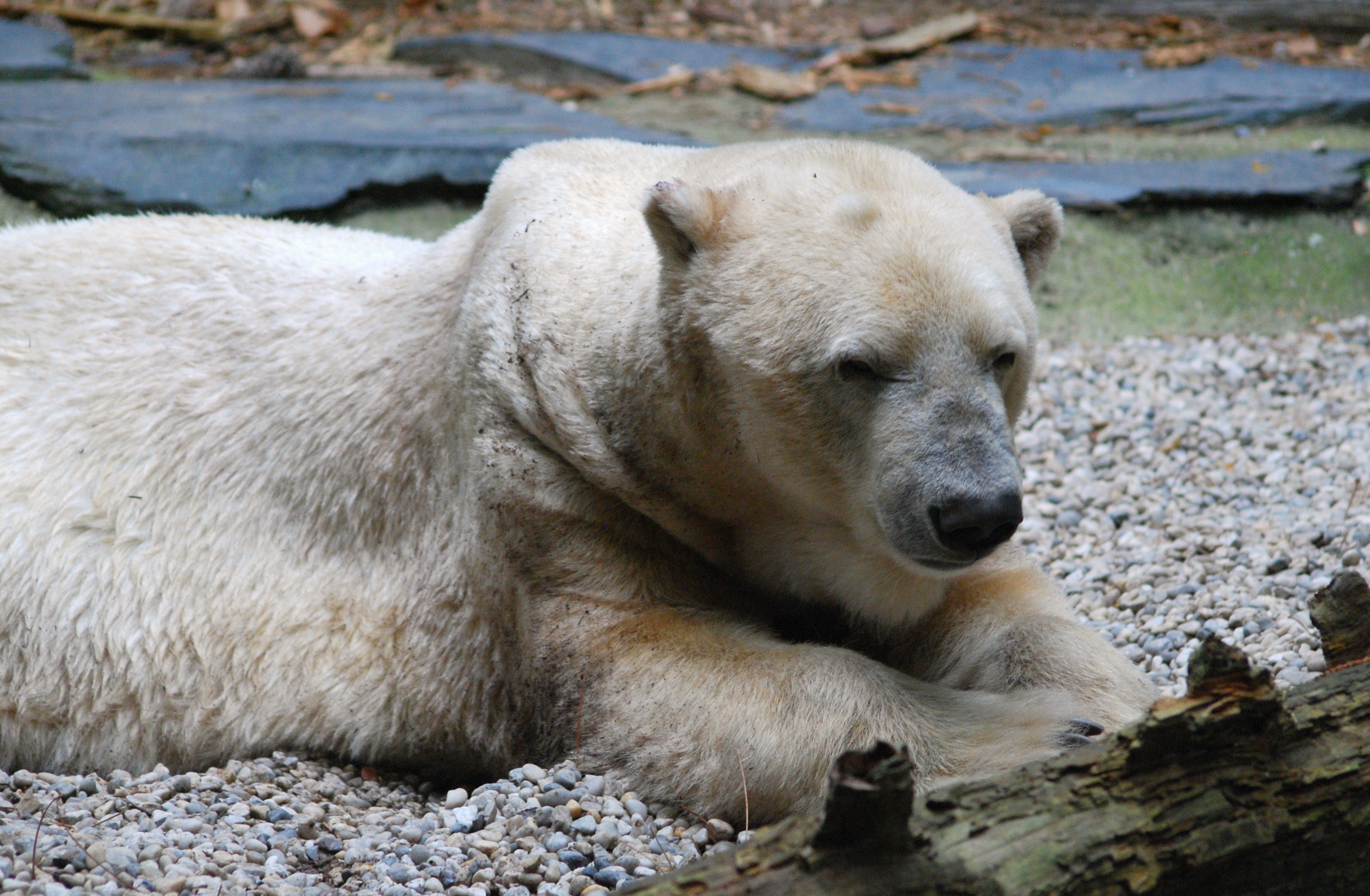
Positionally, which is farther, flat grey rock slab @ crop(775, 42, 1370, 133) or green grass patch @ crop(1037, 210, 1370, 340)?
flat grey rock slab @ crop(775, 42, 1370, 133)

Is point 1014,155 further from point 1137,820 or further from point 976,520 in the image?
point 1137,820

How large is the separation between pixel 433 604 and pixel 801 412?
115 centimetres

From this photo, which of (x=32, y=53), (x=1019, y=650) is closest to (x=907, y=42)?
(x=32, y=53)

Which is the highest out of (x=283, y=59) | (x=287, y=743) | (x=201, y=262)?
(x=283, y=59)

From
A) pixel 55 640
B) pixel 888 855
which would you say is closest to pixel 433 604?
pixel 55 640

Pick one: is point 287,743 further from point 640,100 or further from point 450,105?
point 640,100

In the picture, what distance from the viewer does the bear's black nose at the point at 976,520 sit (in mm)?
2406

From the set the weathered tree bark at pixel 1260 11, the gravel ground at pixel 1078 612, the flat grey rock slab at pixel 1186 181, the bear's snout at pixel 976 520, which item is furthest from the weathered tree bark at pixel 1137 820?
the weathered tree bark at pixel 1260 11

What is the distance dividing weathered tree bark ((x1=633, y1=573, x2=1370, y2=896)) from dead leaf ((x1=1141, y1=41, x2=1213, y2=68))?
297 inches

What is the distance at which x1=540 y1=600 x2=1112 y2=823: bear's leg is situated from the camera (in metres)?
2.64

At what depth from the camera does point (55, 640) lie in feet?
11.2

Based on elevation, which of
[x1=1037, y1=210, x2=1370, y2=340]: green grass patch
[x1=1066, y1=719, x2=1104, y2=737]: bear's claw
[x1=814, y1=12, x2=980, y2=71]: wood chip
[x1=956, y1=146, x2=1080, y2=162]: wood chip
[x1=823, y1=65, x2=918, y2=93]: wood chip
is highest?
[x1=814, y1=12, x2=980, y2=71]: wood chip

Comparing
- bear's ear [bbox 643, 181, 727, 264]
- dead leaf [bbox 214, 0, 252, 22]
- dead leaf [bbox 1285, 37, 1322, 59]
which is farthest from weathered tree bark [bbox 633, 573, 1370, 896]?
dead leaf [bbox 214, 0, 252, 22]

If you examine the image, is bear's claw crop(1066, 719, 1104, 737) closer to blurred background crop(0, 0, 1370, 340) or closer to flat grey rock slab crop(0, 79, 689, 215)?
blurred background crop(0, 0, 1370, 340)
